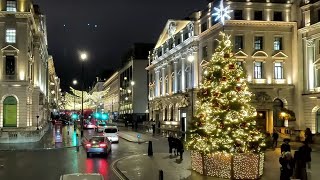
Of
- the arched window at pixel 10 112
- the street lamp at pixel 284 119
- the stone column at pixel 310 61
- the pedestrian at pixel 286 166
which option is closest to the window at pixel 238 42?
the stone column at pixel 310 61

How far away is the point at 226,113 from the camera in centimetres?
2217

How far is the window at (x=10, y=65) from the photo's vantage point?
51.2 metres

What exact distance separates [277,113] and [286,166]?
4075 centimetres

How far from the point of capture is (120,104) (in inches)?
5763

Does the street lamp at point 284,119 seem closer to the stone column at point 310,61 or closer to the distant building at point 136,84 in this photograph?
the stone column at point 310,61

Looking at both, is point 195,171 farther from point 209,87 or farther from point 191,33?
point 191,33

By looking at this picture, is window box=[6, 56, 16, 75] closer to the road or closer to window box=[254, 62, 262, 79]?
the road

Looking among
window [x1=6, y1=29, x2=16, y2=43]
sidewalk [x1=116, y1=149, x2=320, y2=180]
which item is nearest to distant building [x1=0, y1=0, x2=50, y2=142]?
window [x1=6, y1=29, x2=16, y2=43]

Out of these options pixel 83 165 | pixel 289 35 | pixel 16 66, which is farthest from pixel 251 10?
pixel 83 165

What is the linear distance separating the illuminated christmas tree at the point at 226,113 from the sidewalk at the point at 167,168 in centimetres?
149

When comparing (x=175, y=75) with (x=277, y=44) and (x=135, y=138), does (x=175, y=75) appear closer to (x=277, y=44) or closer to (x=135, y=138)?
(x=277, y=44)

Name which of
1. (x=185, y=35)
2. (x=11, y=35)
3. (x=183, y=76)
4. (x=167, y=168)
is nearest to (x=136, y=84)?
(x=183, y=76)

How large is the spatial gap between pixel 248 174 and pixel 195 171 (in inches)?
118

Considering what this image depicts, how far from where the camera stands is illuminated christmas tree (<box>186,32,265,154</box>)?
21875 millimetres
